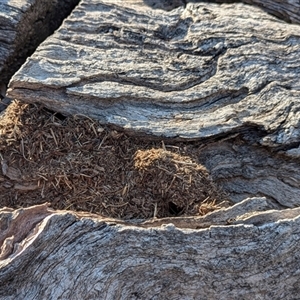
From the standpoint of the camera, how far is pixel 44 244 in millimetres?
3418

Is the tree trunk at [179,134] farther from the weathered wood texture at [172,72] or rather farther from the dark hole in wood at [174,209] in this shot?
the dark hole in wood at [174,209]

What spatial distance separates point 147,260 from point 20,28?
2.90m

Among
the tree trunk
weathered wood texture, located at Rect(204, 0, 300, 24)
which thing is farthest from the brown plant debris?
weathered wood texture, located at Rect(204, 0, 300, 24)

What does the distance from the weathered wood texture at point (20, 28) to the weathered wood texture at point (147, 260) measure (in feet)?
7.12

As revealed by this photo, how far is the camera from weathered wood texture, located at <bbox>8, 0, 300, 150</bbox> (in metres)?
4.42

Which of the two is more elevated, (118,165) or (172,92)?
(172,92)

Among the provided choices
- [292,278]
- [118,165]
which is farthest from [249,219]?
[118,165]

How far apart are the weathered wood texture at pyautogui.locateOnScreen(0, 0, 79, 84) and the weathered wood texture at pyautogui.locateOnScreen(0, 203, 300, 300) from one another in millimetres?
2170

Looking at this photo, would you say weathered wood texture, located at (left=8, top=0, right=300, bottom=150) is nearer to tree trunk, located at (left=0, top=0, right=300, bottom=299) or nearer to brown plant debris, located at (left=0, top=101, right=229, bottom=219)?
tree trunk, located at (left=0, top=0, right=300, bottom=299)

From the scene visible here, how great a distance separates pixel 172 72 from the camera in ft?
15.5

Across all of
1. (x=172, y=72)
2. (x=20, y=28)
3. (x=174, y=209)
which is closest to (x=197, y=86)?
(x=172, y=72)

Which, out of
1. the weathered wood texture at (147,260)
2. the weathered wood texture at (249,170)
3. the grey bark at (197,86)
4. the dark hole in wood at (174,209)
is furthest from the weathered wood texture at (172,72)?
the weathered wood texture at (147,260)

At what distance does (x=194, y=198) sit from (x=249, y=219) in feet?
1.88

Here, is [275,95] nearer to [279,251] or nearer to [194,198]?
[194,198]
